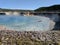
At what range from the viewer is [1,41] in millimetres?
7738

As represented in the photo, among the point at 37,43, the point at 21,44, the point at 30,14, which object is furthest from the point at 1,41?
the point at 30,14

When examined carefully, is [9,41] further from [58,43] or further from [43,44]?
[58,43]

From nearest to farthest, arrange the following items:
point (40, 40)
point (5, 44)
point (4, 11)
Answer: point (5, 44) → point (40, 40) → point (4, 11)

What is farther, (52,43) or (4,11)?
(4,11)

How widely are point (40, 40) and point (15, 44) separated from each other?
123cm

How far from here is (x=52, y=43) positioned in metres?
7.69

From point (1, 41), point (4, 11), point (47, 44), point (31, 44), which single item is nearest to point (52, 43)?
point (47, 44)

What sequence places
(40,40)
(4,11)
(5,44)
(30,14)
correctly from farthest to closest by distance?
(30,14) → (4,11) → (40,40) → (5,44)

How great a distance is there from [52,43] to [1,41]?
2.13 m

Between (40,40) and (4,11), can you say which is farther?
(4,11)

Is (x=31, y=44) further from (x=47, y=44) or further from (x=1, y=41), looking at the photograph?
(x=1, y=41)

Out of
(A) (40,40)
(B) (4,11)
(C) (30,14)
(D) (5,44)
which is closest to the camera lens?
(D) (5,44)

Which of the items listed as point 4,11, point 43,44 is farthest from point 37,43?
point 4,11

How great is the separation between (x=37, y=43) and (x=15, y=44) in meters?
0.93
